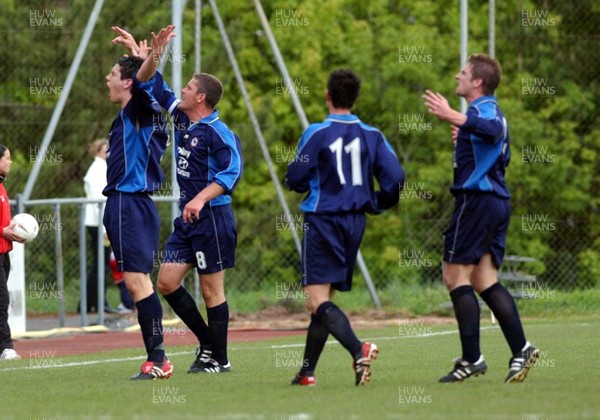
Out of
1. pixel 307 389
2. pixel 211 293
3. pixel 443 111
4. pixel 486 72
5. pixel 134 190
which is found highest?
pixel 486 72

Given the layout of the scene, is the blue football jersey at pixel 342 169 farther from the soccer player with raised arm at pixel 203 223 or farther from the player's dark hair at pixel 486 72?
the soccer player with raised arm at pixel 203 223

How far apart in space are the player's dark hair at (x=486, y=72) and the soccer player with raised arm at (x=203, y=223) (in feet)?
5.51

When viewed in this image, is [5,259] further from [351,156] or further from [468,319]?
[468,319]

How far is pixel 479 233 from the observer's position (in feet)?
26.7

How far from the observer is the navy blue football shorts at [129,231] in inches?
353

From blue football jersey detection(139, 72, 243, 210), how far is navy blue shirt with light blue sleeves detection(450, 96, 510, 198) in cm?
152

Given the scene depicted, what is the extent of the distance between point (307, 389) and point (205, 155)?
1999 millimetres

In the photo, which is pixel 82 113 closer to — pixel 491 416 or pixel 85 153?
pixel 85 153

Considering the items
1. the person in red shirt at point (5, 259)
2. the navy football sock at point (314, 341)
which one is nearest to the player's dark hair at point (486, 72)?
the navy football sock at point (314, 341)

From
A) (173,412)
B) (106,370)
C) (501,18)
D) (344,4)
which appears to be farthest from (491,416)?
(344,4)

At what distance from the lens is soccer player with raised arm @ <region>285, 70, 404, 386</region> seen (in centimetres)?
792

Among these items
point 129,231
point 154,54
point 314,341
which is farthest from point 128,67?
point 314,341

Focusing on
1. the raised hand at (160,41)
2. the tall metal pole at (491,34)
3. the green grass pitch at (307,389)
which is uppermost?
the tall metal pole at (491,34)

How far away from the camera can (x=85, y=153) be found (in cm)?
2203
